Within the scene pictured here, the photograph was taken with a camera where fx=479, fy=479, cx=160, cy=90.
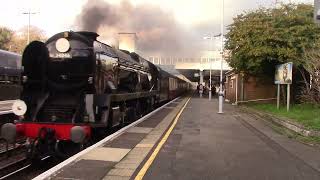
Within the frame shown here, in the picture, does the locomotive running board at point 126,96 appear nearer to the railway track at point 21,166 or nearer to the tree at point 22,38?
the railway track at point 21,166

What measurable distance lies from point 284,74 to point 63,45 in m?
16.7

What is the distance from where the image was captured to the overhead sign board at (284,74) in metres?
26.4

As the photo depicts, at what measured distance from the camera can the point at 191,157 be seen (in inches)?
457

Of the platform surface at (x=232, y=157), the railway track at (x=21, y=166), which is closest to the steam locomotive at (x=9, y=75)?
the railway track at (x=21, y=166)

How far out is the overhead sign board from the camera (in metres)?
26.4

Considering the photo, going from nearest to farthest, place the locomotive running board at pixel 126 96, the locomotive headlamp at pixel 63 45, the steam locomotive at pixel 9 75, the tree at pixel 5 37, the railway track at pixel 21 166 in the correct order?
1. the railway track at pixel 21 166
2. the locomotive headlamp at pixel 63 45
3. the locomotive running board at pixel 126 96
4. the steam locomotive at pixel 9 75
5. the tree at pixel 5 37

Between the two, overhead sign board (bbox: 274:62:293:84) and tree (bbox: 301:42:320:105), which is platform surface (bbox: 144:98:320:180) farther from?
overhead sign board (bbox: 274:62:293:84)

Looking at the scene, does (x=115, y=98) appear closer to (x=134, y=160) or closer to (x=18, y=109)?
(x=18, y=109)

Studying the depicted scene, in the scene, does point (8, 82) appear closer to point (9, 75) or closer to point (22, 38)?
point (9, 75)

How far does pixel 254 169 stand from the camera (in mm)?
10266

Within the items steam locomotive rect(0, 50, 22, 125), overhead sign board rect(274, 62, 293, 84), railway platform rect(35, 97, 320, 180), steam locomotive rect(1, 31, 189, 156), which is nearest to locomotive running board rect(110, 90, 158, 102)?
steam locomotive rect(1, 31, 189, 156)

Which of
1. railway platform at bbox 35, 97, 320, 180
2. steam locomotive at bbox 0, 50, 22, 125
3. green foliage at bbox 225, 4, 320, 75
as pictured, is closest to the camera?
railway platform at bbox 35, 97, 320, 180

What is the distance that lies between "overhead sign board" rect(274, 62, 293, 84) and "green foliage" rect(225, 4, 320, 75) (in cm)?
137

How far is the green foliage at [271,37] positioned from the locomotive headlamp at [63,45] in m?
18.0
